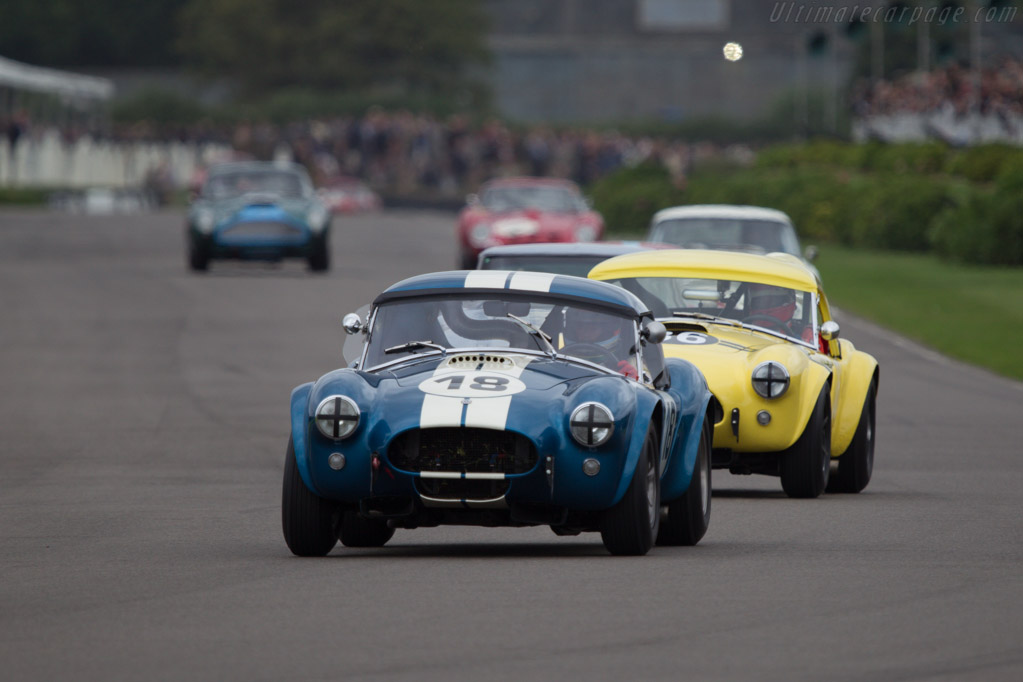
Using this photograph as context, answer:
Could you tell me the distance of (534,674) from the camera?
661 cm

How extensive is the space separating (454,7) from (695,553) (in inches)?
3921

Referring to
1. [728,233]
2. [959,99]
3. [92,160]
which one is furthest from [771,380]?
[92,160]

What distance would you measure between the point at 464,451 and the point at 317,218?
24.1 m

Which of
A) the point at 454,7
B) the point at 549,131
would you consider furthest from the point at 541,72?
the point at 549,131

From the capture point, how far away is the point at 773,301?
13203 mm

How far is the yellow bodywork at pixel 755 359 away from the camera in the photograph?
465 inches

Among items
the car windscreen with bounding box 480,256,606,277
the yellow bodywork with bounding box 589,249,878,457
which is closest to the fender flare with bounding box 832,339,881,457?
the yellow bodywork with bounding box 589,249,878,457

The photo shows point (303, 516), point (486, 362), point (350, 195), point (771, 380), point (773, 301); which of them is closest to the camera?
point (303, 516)

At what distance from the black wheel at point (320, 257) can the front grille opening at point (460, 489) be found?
956 inches

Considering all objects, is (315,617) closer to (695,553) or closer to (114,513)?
(695,553)

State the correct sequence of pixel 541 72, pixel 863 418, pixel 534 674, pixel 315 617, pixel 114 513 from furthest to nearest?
1. pixel 541 72
2. pixel 863 418
3. pixel 114 513
4. pixel 315 617
5. pixel 534 674

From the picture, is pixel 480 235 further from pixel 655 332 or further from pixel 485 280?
pixel 655 332

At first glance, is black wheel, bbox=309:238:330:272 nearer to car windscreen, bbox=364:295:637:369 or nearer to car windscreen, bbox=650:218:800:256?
car windscreen, bbox=650:218:800:256

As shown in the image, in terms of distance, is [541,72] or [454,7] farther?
[541,72]
